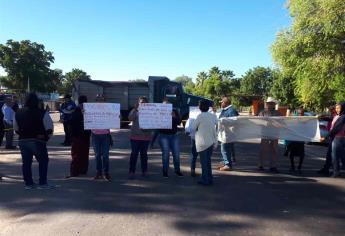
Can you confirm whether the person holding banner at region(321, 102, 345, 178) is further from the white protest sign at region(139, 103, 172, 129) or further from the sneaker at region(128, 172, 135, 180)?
the sneaker at region(128, 172, 135, 180)

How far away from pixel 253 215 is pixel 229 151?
4.91m

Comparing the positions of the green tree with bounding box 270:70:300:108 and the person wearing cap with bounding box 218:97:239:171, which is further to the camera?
the green tree with bounding box 270:70:300:108

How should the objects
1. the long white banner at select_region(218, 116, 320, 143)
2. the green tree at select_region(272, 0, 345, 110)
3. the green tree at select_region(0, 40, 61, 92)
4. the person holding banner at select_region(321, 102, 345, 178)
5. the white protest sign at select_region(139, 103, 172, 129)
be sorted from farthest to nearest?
the green tree at select_region(0, 40, 61, 92)
the green tree at select_region(272, 0, 345, 110)
the long white banner at select_region(218, 116, 320, 143)
the person holding banner at select_region(321, 102, 345, 178)
the white protest sign at select_region(139, 103, 172, 129)

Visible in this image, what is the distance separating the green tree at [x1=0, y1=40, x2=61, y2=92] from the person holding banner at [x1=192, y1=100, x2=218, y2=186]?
65661 mm

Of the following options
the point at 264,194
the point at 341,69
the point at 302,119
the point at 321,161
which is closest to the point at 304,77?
the point at 341,69

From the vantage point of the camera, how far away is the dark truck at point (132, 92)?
89.7 ft

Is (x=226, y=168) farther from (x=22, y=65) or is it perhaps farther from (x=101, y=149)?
(x=22, y=65)

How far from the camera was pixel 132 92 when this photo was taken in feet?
91.4

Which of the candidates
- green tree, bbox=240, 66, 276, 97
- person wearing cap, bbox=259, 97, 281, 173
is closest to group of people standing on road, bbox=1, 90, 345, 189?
person wearing cap, bbox=259, 97, 281, 173

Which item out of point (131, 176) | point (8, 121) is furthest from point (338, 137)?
point (8, 121)

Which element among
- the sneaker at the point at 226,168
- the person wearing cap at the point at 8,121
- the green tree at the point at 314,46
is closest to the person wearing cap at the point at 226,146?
the sneaker at the point at 226,168

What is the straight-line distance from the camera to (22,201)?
7945 mm

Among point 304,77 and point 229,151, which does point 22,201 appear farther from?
point 304,77

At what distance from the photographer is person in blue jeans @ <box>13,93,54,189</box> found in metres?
8.96
